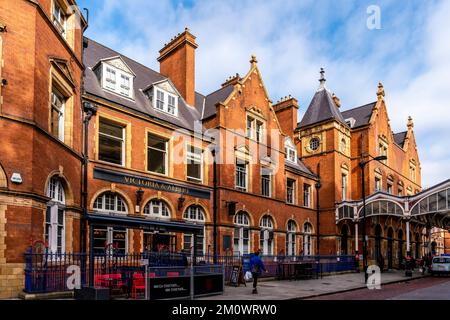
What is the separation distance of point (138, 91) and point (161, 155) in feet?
13.3

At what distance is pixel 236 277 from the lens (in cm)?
1891

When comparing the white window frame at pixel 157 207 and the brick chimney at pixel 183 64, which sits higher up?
the brick chimney at pixel 183 64

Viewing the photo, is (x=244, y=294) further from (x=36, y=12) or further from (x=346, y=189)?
(x=346, y=189)

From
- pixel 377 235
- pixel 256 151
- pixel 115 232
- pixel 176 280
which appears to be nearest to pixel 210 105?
pixel 256 151

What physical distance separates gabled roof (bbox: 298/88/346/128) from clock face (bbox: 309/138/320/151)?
1.60 m

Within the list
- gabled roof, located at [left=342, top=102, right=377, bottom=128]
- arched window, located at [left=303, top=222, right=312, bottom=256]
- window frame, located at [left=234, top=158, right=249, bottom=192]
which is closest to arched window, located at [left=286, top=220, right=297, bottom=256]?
arched window, located at [left=303, top=222, right=312, bottom=256]

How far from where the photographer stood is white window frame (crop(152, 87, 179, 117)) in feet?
77.5

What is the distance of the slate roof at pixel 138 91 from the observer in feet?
66.2

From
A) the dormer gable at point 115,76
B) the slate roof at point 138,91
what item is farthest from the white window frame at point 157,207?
the dormer gable at point 115,76

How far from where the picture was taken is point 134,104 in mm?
21594

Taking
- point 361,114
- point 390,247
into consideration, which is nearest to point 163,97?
point 361,114

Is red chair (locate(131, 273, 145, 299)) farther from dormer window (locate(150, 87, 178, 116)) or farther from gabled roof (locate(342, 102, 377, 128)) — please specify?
gabled roof (locate(342, 102, 377, 128))

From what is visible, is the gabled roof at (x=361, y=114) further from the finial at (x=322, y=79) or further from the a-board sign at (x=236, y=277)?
the a-board sign at (x=236, y=277)
